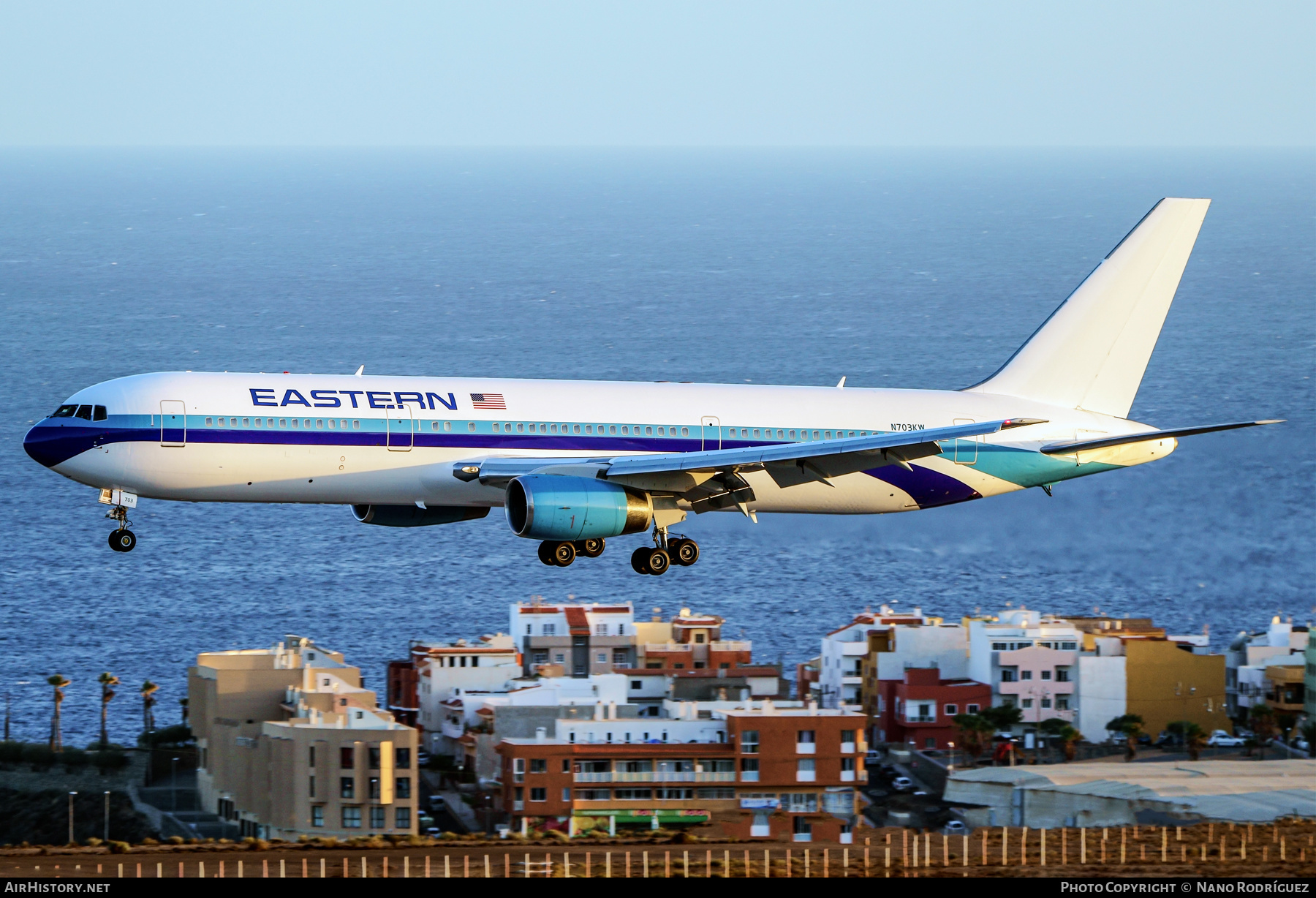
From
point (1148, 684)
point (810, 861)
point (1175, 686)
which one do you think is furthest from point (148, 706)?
point (1175, 686)

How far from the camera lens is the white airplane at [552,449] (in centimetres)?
4934

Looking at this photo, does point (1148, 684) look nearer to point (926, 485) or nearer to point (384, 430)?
point (926, 485)

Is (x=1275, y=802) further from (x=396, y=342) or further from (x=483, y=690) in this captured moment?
(x=396, y=342)

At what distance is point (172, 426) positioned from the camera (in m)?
49.2

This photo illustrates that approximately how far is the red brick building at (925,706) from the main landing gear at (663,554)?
128ft

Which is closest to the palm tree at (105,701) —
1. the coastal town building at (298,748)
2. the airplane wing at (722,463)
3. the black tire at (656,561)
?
the coastal town building at (298,748)

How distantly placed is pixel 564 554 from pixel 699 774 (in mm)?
26247

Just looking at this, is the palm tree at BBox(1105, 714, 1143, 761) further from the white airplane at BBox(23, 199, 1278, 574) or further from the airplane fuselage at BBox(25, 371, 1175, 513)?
the airplane fuselage at BBox(25, 371, 1175, 513)

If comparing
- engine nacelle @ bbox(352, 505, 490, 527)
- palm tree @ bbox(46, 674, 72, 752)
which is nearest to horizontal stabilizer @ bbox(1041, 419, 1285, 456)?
engine nacelle @ bbox(352, 505, 490, 527)

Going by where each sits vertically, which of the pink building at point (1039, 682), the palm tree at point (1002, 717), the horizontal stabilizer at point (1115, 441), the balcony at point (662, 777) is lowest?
the balcony at point (662, 777)

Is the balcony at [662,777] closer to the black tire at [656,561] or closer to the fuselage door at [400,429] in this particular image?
the black tire at [656,561]

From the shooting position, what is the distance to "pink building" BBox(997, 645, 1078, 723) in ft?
304

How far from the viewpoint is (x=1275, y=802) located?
69.1 metres

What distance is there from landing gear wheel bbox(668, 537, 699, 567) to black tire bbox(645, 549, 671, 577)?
0.27 meters
